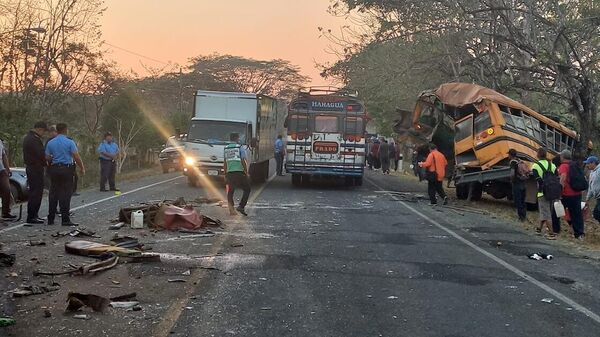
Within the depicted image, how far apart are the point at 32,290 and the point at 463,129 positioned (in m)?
13.7

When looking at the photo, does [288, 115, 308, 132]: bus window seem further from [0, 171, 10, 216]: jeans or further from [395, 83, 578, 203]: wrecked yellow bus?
[0, 171, 10, 216]: jeans

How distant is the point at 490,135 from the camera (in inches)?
653

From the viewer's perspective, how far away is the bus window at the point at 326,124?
21.2 metres

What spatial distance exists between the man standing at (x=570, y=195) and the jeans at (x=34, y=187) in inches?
374

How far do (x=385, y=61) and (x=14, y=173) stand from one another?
19.2 meters

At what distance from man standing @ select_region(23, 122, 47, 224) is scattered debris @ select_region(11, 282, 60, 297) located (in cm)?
507

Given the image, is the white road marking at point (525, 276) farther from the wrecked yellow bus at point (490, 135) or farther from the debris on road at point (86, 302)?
the debris on road at point (86, 302)

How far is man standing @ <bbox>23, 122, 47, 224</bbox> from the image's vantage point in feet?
37.5

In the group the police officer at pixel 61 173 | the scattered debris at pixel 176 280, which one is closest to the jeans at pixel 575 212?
the scattered debris at pixel 176 280

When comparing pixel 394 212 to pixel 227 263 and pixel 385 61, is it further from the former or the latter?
pixel 385 61

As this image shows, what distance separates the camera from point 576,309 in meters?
6.66

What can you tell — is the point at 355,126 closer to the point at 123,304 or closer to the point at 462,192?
the point at 462,192

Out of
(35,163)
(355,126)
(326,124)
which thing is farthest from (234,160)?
(355,126)

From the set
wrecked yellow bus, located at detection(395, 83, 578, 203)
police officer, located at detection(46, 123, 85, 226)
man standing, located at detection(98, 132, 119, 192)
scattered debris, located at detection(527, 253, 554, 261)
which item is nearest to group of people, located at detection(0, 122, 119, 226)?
police officer, located at detection(46, 123, 85, 226)
